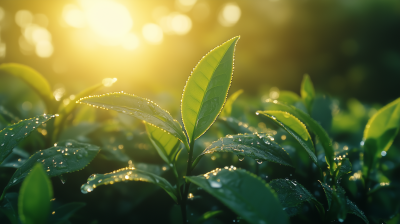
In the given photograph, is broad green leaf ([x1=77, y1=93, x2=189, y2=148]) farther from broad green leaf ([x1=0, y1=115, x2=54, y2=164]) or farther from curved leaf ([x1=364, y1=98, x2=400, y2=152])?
curved leaf ([x1=364, y1=98, x2=400, y2=152])

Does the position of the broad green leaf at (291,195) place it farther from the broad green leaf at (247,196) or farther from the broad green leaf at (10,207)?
the broad green leaf at (10,207)

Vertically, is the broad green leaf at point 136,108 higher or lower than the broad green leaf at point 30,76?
lower

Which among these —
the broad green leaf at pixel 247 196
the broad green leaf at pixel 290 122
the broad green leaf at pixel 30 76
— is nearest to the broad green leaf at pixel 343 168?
the broad green leaf at pixel 290 122

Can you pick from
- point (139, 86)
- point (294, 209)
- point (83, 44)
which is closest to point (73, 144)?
point (294, 209)

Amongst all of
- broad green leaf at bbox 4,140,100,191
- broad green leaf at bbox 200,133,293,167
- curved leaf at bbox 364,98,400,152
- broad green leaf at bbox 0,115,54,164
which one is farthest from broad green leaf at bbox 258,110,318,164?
broad green leaf at bbox 0,115,54,164

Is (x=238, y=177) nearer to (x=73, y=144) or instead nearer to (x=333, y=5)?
(x=73, y=144)

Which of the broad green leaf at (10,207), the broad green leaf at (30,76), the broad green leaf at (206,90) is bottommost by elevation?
the broad green leaf at (10,207)

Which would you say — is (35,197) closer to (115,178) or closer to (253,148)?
(115,178)
